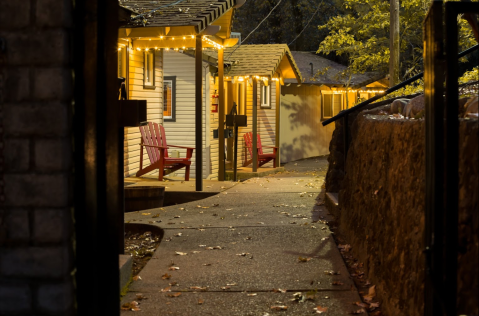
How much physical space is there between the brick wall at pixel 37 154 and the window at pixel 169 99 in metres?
14.2

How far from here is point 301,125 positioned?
93.7 ft

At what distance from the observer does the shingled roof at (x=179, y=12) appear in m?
12.7

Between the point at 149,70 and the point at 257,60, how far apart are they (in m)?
5.00

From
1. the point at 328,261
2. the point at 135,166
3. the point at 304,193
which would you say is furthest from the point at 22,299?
the point at 135,166

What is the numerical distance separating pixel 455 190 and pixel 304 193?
961 cm

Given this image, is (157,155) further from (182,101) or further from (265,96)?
(265,96)

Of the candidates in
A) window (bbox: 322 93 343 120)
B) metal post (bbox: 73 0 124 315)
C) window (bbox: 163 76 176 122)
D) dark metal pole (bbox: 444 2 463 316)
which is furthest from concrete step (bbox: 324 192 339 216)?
window (bbox: 322 93 343 120)

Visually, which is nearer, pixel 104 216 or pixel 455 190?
pixel 455 190

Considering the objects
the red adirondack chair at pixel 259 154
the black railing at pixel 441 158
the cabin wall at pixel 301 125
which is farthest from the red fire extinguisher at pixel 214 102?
the black railing at pixel 441 158

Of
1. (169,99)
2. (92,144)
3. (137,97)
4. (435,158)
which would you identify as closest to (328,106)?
(169,99)

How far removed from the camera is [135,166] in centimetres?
1598

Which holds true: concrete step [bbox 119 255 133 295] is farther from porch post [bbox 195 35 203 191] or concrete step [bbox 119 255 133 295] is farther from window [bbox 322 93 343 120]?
window [bbox 322 93 343 120]

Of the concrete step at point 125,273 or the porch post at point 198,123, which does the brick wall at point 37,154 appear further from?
the porch post at point 198,123

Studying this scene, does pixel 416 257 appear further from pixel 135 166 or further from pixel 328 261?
pixel 135 166
